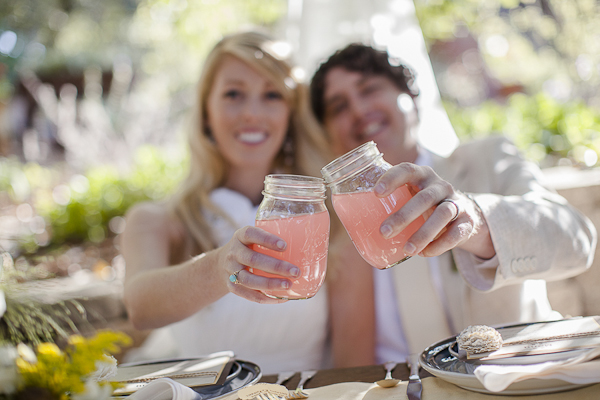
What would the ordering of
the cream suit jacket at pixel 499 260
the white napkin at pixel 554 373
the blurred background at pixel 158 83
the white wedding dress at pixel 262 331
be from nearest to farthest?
the white napkin at pixel 554 373 < the cream suit jacket at pixel 499 260 < the white wedding dress at pixel 262 331 < the blurred background at pixel 158 83

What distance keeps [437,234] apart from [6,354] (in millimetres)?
901

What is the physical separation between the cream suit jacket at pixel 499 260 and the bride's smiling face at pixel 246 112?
0.84 metres

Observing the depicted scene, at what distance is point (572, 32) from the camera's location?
216 inches

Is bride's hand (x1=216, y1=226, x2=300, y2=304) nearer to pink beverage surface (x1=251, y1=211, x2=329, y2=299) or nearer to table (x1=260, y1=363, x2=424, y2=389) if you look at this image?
pink beverage surface (x1=251, y1=211, x2=329, y2=299)

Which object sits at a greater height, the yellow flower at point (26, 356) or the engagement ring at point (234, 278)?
the yellow flower at point (26, 356)

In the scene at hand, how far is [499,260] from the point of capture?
1.38 m

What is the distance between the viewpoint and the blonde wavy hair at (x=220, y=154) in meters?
2.31

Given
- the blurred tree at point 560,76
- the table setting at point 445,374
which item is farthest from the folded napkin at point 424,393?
the blurred tree at point 560,76

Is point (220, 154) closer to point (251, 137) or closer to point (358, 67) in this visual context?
point (251, 137)

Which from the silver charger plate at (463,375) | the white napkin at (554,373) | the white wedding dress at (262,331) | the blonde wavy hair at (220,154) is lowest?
the white wedding dress at (262,331)

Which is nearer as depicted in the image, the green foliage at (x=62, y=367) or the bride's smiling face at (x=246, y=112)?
the green foliage at (x=62, y=367)

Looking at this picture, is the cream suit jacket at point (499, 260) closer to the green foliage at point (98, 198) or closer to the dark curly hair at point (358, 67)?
the dark curly hair at point (358, 67)

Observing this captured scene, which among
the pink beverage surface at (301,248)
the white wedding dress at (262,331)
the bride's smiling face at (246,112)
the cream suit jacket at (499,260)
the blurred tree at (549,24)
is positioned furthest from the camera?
the blurred tree at (549,24)

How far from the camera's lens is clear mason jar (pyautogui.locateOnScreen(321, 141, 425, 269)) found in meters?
1.13
